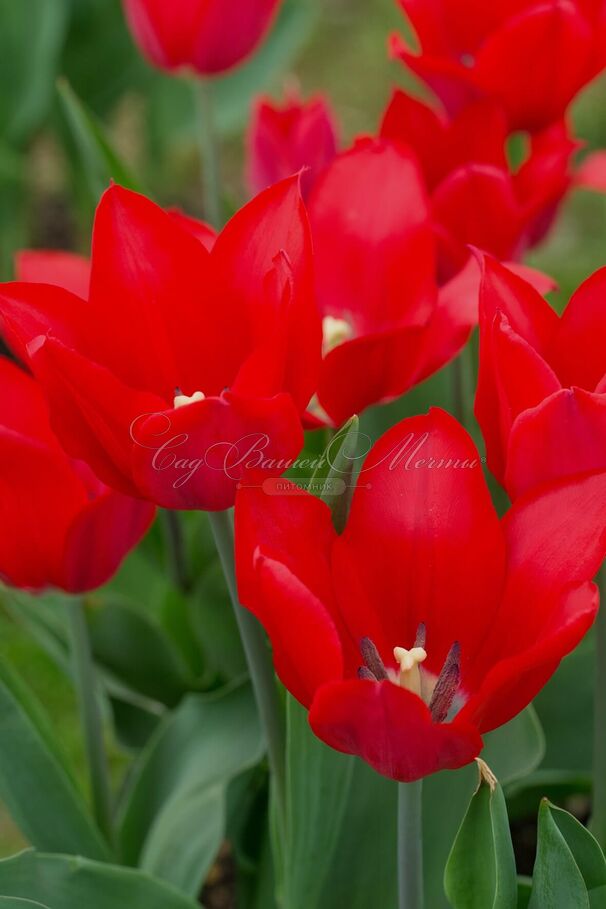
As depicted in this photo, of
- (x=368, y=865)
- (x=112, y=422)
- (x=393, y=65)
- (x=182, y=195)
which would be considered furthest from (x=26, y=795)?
(x=393, y=65)

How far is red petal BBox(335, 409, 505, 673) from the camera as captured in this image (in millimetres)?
535

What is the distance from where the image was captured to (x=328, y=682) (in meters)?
0.45

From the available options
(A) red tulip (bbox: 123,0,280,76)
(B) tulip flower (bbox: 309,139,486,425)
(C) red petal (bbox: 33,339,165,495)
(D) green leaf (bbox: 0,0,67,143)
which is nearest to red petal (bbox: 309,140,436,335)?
(B) tulip flower (bbox: 309,139,486,425)

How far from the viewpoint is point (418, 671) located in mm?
562

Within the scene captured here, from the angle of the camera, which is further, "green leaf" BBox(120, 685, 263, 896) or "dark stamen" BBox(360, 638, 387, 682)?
"green leaf" BBox(120, 685, 263, 896)

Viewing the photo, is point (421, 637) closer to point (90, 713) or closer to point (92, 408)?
point (92, 408)

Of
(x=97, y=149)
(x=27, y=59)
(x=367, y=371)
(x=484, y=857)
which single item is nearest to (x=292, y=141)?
(x=97, y=149)

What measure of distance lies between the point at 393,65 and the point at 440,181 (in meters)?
2.05

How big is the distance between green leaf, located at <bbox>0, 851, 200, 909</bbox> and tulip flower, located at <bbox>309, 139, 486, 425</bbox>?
0.85 ft

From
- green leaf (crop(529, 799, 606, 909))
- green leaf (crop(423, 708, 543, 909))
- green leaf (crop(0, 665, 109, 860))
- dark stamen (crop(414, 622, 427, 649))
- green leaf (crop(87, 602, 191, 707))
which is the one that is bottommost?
green leaf (crop(87, 602, 191, 707))

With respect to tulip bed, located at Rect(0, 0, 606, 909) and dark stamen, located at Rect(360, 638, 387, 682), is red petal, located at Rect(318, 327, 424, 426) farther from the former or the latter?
dark stamen, located at Rect(360, 638, 387, 682)

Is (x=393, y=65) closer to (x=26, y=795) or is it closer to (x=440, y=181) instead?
(x=440, y=181)

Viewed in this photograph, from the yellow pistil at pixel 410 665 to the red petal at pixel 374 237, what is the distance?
20cm

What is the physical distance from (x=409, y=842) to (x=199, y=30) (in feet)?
2.20
